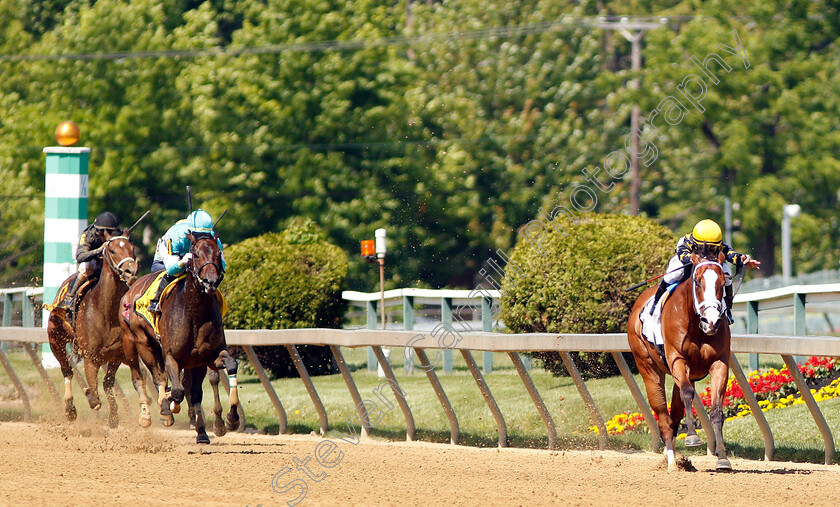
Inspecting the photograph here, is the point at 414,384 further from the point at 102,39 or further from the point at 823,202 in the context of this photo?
the point at 823,202

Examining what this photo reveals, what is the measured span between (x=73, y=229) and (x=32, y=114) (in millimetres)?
14045

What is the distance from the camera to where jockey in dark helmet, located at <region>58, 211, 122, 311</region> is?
1084 centimetres

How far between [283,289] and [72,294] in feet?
9.24

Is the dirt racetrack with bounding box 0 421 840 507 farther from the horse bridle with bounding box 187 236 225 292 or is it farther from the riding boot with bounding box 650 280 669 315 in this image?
the horse bridle with bounding box 187 236 225 292

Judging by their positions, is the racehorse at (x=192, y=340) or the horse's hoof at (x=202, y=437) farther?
the horse's hoof at (x=202, y=437)

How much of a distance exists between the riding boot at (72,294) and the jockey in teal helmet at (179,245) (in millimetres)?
1300

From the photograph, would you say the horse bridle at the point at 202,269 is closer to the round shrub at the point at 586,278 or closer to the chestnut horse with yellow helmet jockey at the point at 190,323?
the chestnut horse with yellow helmet jockey at the point at 190,323

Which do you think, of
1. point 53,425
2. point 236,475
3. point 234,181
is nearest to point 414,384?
point 53,425

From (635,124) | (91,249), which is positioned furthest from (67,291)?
(635,124)

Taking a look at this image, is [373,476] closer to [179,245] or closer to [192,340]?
[192,340]

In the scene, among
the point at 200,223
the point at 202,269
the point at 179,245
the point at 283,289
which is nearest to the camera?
the point at 202,269

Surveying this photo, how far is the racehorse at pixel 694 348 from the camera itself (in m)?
7.59

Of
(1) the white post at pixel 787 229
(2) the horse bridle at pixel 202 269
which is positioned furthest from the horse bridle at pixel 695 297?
(1) the white post at pixel 787 229

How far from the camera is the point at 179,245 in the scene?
31.4ft
